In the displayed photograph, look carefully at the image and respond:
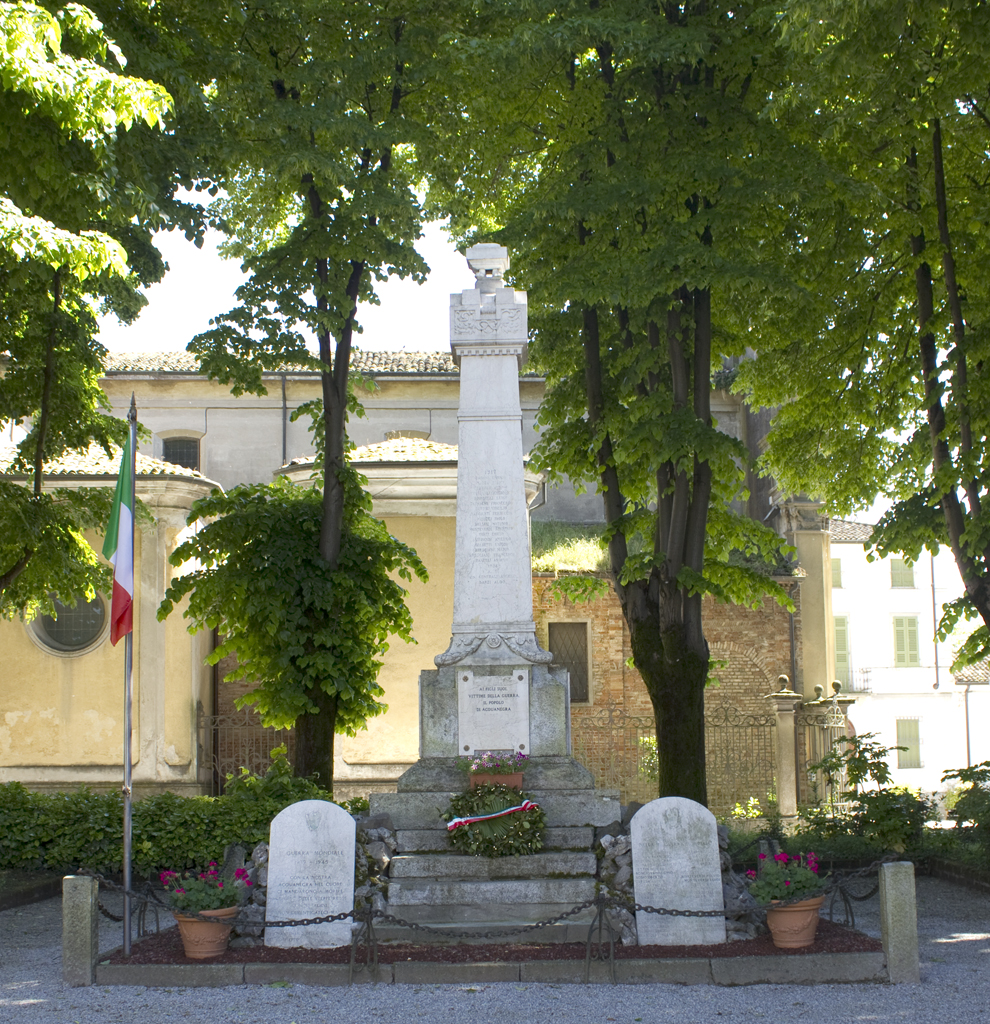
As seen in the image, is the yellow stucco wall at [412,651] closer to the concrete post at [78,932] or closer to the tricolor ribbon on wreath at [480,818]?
the tricolor ribbon on wreath at [480,818]

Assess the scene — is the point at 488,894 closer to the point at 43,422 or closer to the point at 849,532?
the point at 43,422

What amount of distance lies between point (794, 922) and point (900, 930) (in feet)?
2.52

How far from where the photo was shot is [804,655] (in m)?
24.4

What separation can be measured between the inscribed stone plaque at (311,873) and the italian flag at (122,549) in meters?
2.12

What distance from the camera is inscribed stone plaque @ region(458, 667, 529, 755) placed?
1048 centimetres

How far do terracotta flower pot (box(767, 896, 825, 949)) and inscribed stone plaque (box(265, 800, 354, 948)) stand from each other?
3.38 metres

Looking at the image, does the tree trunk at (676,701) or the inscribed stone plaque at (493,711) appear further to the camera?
the tree trunk at (676,701)

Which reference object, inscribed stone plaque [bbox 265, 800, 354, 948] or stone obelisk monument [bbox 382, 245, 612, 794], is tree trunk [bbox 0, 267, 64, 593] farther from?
inscribed stone plaque [bbox 265, 800, 354, 948]

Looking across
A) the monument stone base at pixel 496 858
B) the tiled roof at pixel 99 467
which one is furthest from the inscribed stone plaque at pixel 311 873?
the tiled roof at pixel 99 467

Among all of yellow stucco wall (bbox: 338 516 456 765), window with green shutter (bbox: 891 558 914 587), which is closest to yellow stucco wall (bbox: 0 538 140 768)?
yellow stucco wall (bbox: 338 516 456 765)

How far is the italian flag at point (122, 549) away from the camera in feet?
30.4

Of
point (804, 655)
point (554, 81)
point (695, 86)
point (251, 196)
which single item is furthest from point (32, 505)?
point (804, 655)

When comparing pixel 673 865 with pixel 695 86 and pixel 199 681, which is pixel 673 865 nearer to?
pixel 695 86

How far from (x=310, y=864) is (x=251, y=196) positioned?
10846 millimetres
